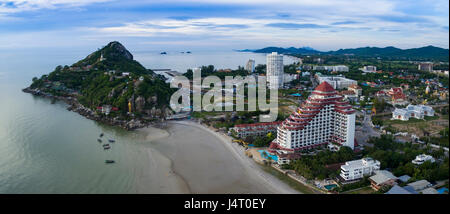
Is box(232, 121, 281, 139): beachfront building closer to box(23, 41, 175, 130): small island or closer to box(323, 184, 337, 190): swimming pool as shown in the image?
box(323, 184, 337, 190): swimming pool

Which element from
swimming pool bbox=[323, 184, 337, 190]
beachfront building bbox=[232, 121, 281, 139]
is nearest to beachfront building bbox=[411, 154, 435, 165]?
swimming pool bbox=[323, 184, 337, 190]

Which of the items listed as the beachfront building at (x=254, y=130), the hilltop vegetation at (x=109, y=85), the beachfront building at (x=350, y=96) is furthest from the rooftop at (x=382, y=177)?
the beachfront building at (x=350, y=96)

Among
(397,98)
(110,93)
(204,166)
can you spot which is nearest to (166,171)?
(204,166)

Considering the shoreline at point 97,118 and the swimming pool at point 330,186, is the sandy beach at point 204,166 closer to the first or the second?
the swimming pool at point 330,186

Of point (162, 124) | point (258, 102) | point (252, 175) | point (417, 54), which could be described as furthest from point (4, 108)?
point (417, 54)

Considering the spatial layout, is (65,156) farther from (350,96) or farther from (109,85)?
(350,96)

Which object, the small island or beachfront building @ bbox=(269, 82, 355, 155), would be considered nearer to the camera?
beachfront building @ bbox=(269, 82, 355, 155)
